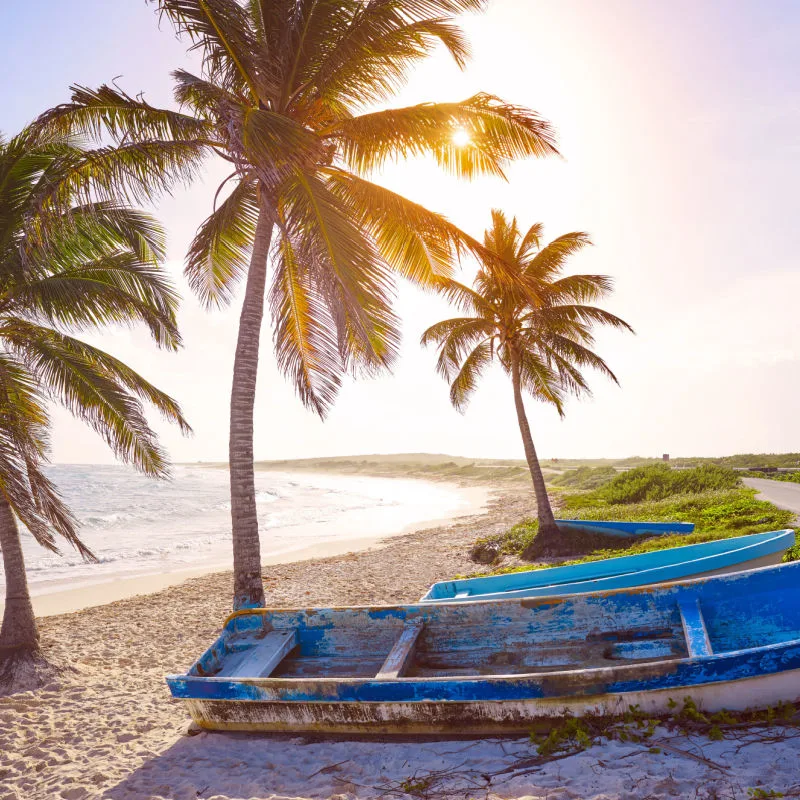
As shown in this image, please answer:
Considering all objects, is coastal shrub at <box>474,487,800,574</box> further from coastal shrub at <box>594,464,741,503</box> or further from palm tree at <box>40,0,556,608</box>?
palm tree at <box>40,0,556,608</box>

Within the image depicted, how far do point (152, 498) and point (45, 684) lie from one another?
3095 centimetres

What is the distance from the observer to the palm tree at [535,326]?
42.4ft

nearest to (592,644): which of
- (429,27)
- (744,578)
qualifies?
(744,578)

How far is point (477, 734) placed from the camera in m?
4.01

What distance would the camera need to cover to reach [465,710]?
13.0ft

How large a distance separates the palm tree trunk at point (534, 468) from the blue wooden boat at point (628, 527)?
0.30 m

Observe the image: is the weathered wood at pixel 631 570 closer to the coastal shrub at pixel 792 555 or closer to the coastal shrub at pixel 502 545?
the coastal shrub at pixel 792 555

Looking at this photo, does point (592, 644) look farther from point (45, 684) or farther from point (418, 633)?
point (45, 684)

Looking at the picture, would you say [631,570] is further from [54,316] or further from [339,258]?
[54,316]

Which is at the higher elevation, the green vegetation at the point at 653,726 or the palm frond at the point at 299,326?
the palm frond at the point at 299,326

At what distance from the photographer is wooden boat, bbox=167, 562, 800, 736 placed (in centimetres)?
368

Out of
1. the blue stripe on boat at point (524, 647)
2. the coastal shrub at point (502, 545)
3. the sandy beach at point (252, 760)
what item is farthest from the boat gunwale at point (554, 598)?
the coastal shrub at point (502, 545)

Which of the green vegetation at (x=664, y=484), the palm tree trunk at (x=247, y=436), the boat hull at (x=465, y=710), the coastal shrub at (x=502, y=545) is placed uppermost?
the palm tree trunk at (x=247, y=436)

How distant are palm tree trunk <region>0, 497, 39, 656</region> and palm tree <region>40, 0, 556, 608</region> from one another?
103 inches
